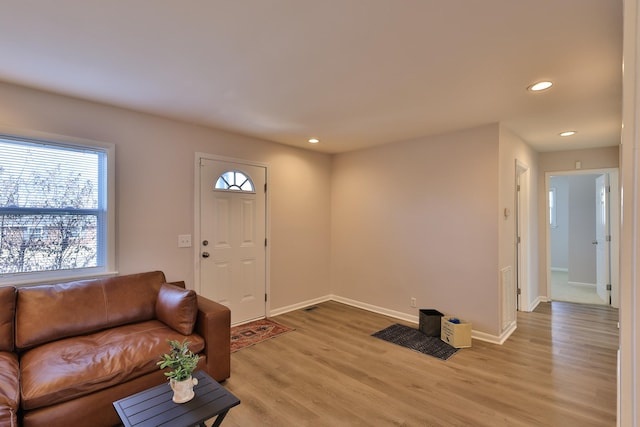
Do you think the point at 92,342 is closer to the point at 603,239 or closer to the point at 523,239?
the point at 523,239

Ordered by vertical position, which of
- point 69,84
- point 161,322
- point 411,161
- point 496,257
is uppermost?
point 69,84

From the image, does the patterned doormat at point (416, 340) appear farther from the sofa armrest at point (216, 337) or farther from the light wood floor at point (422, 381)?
the sofa armrest at point (216, 337)

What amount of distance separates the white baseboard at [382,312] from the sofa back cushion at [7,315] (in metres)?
2.63

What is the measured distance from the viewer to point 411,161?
4.23 meters

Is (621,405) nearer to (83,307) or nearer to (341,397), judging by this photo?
(341,397)

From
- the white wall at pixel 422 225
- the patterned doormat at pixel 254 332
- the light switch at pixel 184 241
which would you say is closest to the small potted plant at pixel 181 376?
the patterned doormat at pixel 254 332

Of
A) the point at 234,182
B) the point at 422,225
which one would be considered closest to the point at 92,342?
the point at 234,182

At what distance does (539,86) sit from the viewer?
8.33 ft

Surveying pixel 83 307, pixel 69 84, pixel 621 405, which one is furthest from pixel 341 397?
pixel 69 84

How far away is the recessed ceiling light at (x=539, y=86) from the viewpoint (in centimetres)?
249

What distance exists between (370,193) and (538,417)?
122 inches

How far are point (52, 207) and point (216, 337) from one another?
69.2 inches

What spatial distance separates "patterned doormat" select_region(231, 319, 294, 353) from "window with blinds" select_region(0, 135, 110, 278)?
152 centimetres

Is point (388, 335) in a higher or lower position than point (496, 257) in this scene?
lower
